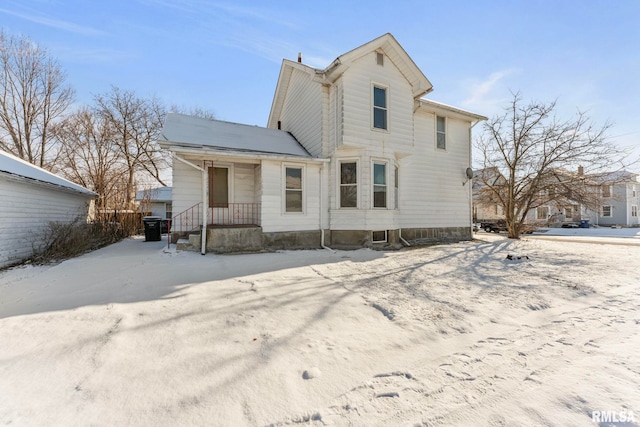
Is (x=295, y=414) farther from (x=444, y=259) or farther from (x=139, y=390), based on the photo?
(x=444, y=259)

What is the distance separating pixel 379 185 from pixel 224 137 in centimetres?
595

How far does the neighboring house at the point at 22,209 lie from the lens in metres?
6.84

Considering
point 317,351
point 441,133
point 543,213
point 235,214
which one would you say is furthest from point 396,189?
point 543,213

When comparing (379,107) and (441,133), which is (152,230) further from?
(441,133)

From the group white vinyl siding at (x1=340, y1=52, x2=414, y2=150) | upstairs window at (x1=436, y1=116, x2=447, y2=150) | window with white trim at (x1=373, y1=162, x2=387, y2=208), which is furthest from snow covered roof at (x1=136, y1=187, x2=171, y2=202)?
upstairs window at (x1=436, y1=116, x2=447, y2=150)

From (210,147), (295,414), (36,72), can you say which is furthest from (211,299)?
(36,72)

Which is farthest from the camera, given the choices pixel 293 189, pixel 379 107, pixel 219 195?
pixel 379 107

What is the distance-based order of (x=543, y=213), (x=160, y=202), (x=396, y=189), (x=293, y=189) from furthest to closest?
(x=543, y=213)
(x=160, y=202)
(x=396, y=189)
(x=293, y=189)

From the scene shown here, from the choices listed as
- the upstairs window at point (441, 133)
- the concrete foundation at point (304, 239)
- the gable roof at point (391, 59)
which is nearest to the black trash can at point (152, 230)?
the concrete foundation at point (304, 239)

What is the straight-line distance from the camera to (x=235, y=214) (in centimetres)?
986

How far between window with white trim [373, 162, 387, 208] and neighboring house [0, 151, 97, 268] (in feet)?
33.7

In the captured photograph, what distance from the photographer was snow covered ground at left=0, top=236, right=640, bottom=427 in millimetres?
1879

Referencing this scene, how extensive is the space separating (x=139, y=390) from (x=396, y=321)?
8.96 ft

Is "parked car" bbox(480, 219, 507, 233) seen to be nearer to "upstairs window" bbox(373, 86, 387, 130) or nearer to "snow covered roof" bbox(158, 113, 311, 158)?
"upstairs window" bbox(373, 86, 387, 130)
